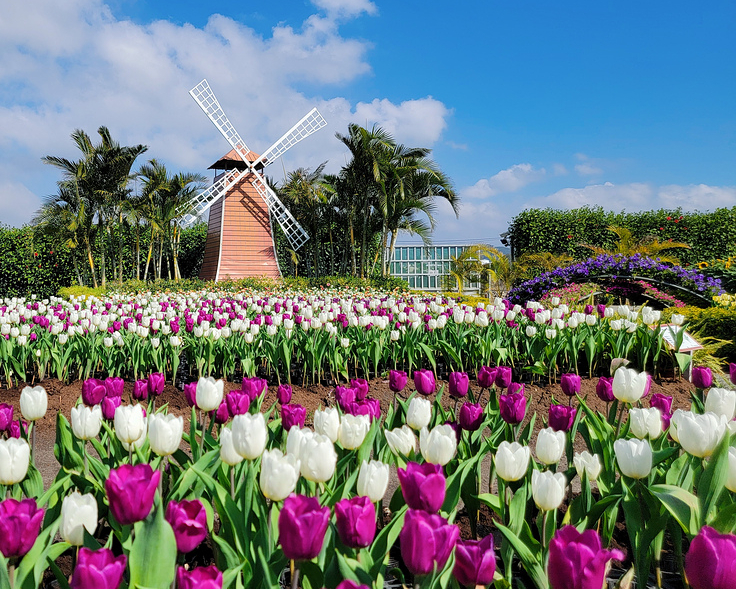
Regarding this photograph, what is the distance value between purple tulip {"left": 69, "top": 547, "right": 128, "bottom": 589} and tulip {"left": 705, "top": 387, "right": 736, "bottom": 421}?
78.2 inches

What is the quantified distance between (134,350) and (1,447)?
11.1ft

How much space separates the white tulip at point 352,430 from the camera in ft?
5.80

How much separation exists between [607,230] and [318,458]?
20178 mm

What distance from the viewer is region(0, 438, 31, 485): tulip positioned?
1.55m

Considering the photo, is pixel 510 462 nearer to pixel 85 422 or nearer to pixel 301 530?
pixel 301 530

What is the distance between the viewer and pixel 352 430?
5.82ft

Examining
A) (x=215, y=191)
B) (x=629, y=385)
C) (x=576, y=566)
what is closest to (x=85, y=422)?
(x=576, y=566)

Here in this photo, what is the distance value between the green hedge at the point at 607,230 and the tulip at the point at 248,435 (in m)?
18.1

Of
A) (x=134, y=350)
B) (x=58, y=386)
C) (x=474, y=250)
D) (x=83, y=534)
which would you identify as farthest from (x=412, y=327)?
(x=474, y=250)

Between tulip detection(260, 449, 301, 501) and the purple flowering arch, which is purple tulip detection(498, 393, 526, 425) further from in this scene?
the purple flowering arch

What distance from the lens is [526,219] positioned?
19766mm

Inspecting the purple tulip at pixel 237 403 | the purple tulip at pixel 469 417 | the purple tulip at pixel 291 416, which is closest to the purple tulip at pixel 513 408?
the purple tulip at pixel 469 417

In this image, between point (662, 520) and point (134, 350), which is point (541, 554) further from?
point (134, 350)

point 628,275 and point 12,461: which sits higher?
point 628,275
